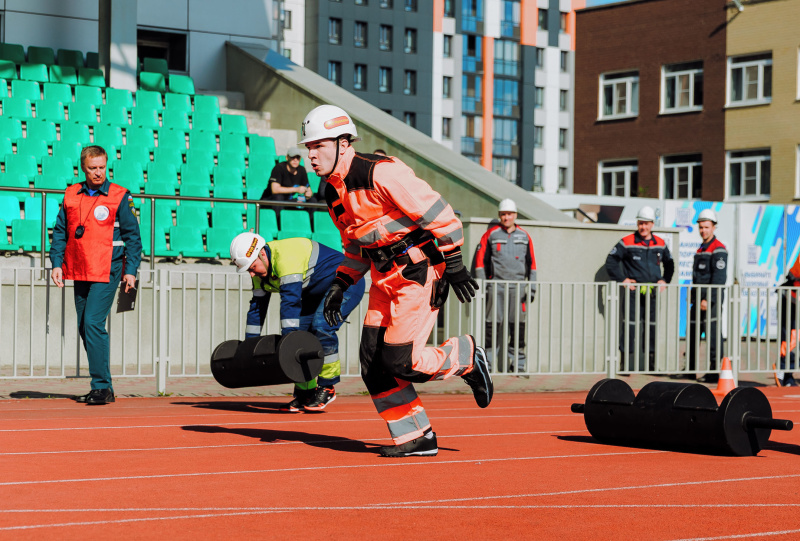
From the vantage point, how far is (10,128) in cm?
1608

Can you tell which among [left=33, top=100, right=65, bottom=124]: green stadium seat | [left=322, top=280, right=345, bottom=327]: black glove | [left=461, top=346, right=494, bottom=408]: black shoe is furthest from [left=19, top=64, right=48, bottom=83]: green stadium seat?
[left=461, top=346, right=494, bottom=408]: black shoe

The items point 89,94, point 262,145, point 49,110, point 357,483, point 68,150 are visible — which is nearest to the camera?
point 357,483

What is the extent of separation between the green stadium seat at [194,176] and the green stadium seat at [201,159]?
3.9 inches

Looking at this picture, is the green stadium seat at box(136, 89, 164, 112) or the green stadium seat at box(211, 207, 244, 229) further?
the green stadium seat at box(136, 89, 164, 112)

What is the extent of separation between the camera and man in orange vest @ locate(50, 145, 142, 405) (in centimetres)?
952

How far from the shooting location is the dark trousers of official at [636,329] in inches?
505

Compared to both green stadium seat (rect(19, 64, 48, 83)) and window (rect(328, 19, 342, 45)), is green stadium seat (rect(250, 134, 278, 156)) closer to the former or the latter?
green stadium seat (rect(19, 64, 48, 83))

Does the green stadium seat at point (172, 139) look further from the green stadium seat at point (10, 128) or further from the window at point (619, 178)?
the window at point (619, 178)

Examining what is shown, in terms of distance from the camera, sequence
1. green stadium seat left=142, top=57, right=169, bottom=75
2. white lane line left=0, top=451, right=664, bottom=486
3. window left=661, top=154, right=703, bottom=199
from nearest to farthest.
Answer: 1. white lane line left=0, top=451, right=664, bottom=486
2. green stadium seat left=142, top=57, right=169, bottom=75
3. window left=661, top=154, right=703, bottom=199

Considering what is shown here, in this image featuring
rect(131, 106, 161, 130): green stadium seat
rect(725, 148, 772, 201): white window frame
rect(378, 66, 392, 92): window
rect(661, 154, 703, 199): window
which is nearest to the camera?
→ rect(131, 106, 161, 130): green stadium seat

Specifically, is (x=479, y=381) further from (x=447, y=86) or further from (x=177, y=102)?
(x=447, y=86)

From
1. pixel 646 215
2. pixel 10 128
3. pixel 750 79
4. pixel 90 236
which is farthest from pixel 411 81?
pixel 90 236

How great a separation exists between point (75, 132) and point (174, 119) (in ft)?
7.21

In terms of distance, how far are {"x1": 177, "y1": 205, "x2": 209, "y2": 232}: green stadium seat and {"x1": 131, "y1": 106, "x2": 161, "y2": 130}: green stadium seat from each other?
3433 mm
